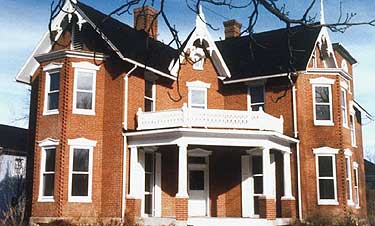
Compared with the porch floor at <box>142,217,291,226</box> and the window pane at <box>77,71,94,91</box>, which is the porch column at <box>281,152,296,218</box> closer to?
the porch floor at <box>142,217,291,226</box>

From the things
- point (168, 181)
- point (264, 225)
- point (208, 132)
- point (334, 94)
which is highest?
point (334, 94)

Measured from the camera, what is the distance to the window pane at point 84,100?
72.4ft

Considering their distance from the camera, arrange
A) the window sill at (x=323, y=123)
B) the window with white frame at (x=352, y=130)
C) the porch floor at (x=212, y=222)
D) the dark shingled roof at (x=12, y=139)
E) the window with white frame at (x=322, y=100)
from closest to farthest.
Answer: the porch floor at (x=212, y=222), the window sill at (x=323, y=123), the window with white frame at (x=322, y=100), the window with white frame at (x=352, y=130), the dark shingled roof at (x=12, y=139)

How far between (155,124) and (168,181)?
3309 mm

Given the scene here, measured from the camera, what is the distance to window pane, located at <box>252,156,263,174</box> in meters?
24.4

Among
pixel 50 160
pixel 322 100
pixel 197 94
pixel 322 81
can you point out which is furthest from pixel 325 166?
pixel 50 160

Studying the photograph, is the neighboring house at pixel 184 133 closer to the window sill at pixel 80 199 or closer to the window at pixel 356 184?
the window sill at pixel 80 199

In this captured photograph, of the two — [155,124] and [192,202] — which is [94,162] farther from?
[192,202]

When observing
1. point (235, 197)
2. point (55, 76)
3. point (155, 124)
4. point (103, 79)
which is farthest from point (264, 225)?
point (55, 76)

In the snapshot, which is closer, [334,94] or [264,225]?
[264,225]

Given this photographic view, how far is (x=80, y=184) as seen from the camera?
2138 centimetres

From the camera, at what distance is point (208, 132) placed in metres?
21.0

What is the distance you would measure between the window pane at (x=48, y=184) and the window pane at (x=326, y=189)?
474 inches

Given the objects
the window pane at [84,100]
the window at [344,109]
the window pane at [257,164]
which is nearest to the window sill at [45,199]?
the window pane at [84,100]
